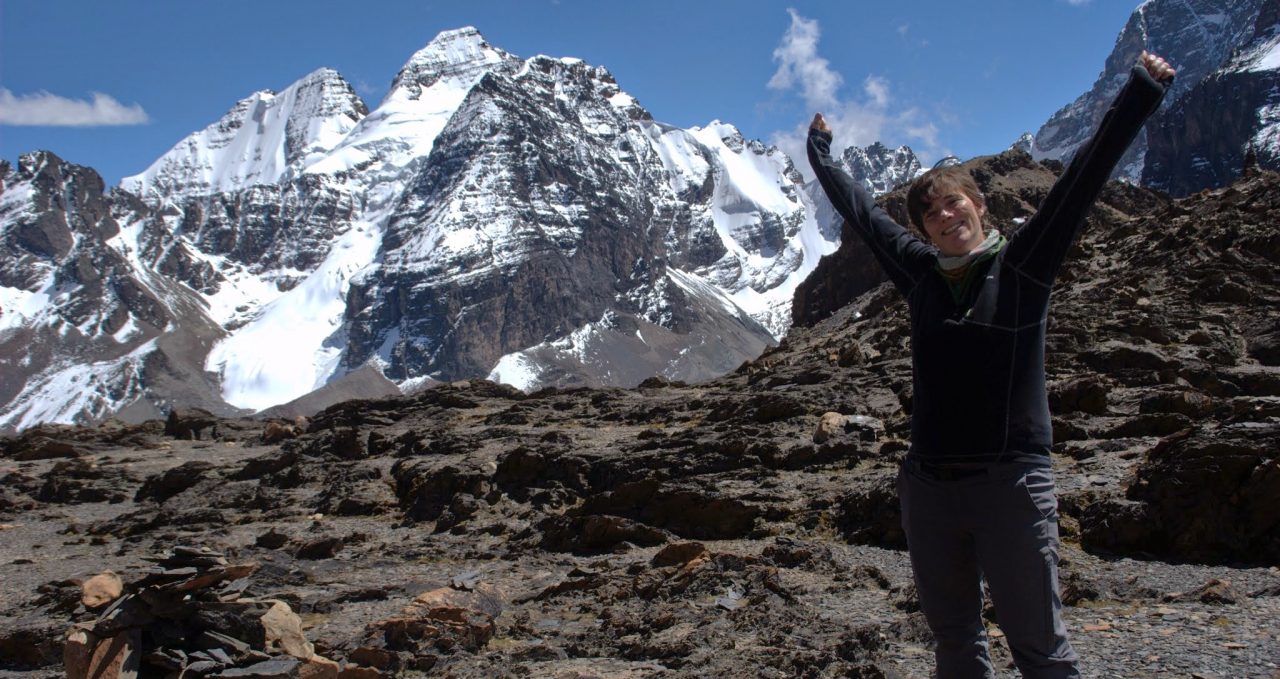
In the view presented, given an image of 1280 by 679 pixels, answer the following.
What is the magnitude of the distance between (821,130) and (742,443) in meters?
15.7

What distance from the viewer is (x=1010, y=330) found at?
420 centimetres

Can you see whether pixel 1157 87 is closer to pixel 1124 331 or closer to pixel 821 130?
pixel 821 130

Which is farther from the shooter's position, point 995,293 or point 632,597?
point 632,597

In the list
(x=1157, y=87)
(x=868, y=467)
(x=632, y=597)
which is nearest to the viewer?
(x=1157, y=87)

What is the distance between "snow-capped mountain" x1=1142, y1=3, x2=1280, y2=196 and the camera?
143375 millimetres

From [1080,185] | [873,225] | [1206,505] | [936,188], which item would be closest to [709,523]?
[1206,505]

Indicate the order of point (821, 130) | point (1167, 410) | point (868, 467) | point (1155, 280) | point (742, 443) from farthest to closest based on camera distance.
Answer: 1. point (1155, 280)
2. point (742, 443)
3. point (868, 467)
4. point (1167, 410)
5. point (821, 130)

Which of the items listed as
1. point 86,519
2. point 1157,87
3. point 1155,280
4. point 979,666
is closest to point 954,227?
point 1157,87

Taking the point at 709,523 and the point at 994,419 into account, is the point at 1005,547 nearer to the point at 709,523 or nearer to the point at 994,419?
the point at 994,419

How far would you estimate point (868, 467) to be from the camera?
61.1 ft

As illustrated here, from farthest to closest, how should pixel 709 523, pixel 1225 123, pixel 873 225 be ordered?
1. pixel 1225 123
2. pixel 709 523
3. pixel 873 225

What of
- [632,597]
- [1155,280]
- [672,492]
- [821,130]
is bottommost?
[632,597]

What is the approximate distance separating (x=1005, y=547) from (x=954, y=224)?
56.7 inches

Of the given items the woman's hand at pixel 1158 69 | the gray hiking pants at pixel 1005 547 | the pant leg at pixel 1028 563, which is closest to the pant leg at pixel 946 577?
the gray hiking pants at pixel 1005 547
